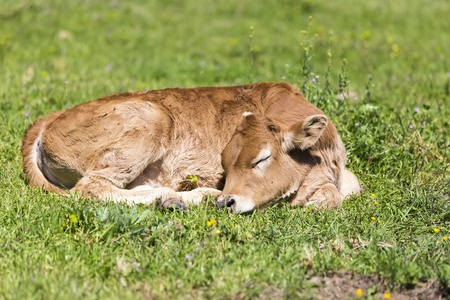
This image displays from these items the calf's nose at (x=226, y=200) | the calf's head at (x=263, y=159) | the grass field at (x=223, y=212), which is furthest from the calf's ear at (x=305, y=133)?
the calf's nose at (x=226, y=200)

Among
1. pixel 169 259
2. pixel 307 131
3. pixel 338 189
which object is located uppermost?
pixel 307 131

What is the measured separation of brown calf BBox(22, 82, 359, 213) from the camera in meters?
5.27

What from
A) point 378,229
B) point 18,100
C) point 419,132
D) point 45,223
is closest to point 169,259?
point 45,223

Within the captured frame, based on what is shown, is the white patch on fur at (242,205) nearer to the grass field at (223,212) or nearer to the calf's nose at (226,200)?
the calf's nose at (226,200)

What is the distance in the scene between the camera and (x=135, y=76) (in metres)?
9.86

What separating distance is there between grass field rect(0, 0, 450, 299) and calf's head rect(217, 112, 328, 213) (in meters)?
0.22

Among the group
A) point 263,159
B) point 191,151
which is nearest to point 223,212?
point 263,159

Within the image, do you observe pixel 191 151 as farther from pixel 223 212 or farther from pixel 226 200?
pixel 223 212

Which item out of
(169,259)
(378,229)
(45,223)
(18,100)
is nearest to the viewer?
(169,259)

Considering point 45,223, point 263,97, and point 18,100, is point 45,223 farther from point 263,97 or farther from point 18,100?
point 18,100

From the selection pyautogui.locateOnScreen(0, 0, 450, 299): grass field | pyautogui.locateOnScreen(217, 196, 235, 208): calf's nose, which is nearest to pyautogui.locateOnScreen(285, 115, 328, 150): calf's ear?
pyautogui.locateOnScreen(0, 0, 450, 299): grass field

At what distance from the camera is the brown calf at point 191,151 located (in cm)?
527

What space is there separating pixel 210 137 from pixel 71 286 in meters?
2.73

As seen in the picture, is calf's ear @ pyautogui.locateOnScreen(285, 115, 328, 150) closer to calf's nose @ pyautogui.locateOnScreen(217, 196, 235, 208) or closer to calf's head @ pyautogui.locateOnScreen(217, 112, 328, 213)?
calf's head @ pyautogui.locateOnScreen(217, 112, 328, 213)
